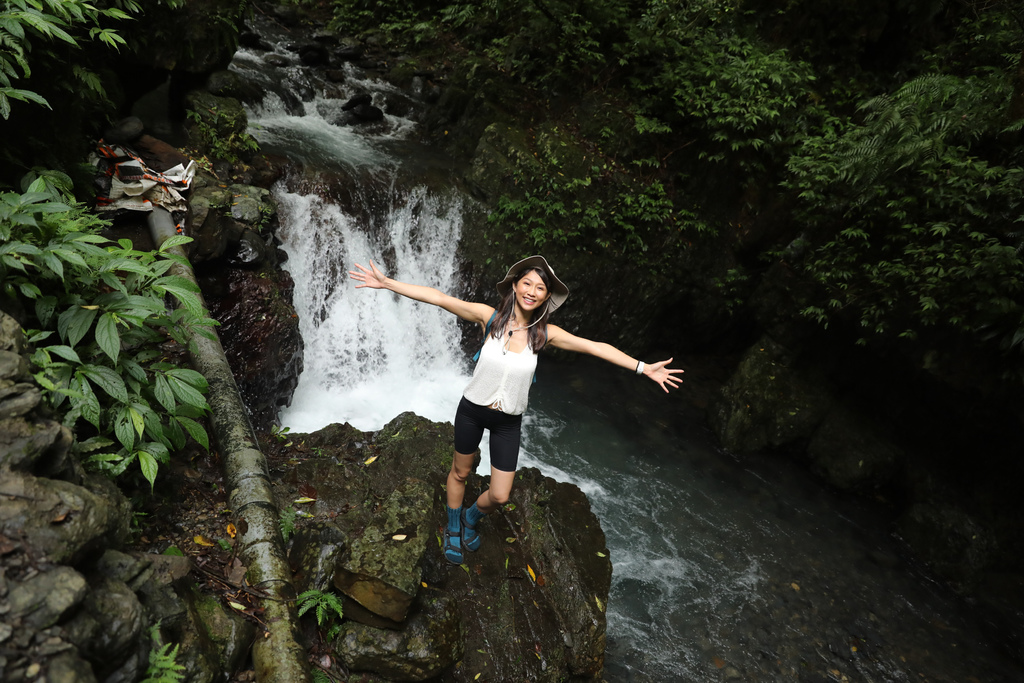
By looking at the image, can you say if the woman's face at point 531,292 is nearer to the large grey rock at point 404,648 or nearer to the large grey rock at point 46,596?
the large grey rock at point 404,648

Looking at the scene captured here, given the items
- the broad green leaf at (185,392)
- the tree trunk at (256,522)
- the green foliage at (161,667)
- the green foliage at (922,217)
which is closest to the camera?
the green foliage at (161,667)

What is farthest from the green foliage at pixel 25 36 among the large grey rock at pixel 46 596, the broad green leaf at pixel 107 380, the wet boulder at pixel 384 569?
the wet boulder at pixel 384 569

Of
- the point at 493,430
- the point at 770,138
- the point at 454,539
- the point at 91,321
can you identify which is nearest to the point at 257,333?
the point at 91,321

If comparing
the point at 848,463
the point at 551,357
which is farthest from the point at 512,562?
the point at 848,463

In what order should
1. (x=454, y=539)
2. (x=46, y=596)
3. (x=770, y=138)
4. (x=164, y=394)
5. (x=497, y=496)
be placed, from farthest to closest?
(x=770, y=138) < (x=454, y=539) < (x=497, y=496) < (x=164, y=394) < (x=46, y=596)

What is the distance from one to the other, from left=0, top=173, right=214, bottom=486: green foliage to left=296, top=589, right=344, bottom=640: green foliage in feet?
3.76

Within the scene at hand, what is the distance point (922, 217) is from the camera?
7.40 metres

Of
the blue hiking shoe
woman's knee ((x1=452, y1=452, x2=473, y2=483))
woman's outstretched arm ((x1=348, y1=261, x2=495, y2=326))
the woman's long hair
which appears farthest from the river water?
woman's outstretched arm ((x1=348, y1=261, x2=495, y2=326))

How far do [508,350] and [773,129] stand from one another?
8.46 metres

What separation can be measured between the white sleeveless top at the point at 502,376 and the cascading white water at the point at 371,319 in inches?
174

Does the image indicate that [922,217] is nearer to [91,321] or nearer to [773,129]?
[773,129]

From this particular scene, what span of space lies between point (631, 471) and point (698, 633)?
2.75 m

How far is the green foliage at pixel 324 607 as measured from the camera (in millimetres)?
3250

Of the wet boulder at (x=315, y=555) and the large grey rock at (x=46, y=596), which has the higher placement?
the large grey rock at (x=46, y=596)
